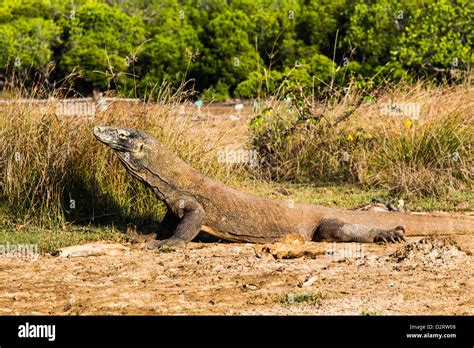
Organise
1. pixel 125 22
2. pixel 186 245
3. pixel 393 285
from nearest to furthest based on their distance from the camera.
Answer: pixel 393 285, pixel 186 245, pixel 125 22

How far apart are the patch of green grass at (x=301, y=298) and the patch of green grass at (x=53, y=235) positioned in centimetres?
228

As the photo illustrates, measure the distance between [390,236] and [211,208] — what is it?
5.04 ft

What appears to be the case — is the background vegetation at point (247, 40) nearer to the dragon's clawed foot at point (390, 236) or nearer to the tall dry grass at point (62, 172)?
the tall dry grass at point (62, 172)

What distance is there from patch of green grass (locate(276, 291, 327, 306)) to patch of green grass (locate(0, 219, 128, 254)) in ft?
7.48

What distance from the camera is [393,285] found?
5.28m

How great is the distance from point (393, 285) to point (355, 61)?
20.3 m

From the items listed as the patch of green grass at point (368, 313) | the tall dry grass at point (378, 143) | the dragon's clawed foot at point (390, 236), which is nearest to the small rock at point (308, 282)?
the patch of green grass at point (368, 313)

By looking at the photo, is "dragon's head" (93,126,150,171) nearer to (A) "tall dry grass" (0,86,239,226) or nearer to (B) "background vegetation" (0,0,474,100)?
(A) "tall dry grass" (0,86,239,226)

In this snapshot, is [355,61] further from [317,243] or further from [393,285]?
[393,285]

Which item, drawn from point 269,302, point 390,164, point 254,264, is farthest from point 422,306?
point 390,164

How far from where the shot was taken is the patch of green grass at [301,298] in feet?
16.1

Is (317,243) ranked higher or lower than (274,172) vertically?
higher

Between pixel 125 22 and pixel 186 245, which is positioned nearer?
pixel 186 245

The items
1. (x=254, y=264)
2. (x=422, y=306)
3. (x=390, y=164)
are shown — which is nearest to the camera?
(x=422, y=306)
